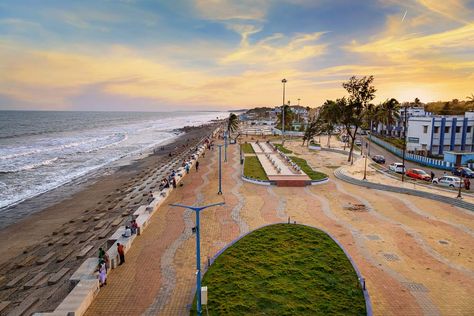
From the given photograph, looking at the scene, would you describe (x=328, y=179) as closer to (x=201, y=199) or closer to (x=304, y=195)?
(x=304, y=195)

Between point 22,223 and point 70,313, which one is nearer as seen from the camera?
point 70,313

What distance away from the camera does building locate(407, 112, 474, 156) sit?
47.7m

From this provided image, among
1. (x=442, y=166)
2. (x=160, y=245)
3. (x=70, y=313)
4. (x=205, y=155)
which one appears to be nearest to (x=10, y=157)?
(x=205, y=155)

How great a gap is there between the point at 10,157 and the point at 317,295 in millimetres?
60766

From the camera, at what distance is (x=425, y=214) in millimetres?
21984

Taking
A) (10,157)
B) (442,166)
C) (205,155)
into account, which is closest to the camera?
(442,166)

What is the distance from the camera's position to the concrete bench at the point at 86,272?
13.2 m

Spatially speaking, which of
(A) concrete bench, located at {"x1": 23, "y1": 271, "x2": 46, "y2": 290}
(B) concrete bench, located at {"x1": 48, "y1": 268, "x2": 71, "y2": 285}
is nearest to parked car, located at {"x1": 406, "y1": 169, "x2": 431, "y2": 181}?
(B) concrete bench, located at {"x1": 48, "y1": 268, "x2": 71, "y2": 285}

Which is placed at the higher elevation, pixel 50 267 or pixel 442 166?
pixel 442 166

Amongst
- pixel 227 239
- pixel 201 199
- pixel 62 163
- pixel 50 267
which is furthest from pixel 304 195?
pixel 62 163

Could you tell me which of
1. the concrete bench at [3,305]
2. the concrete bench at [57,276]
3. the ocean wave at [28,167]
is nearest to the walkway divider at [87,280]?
the concrete bench at [57,276]

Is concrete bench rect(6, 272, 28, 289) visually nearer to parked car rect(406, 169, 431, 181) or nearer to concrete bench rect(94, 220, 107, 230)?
concrete bench rect(94, 220, 107, 230)

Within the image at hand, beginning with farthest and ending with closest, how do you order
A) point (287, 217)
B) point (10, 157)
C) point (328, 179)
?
point (10, 157) < point (328, 179) < point (287, 217)

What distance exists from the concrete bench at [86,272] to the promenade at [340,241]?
2.62 ft
